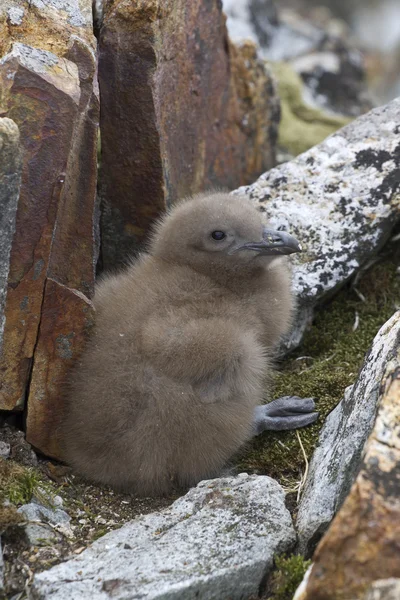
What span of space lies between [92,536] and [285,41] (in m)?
7.30

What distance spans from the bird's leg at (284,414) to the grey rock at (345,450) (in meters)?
0.45

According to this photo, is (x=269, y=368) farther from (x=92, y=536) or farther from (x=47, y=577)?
(x=47, y=577)

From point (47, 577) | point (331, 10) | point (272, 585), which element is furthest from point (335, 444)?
point (331, 10)

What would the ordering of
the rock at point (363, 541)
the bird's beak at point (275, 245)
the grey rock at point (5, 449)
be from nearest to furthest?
the rock at point (363, 541) < the grey rock at point (5, 449) < the bird's beak at point (275, 245)

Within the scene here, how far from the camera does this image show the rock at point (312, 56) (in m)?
8.52

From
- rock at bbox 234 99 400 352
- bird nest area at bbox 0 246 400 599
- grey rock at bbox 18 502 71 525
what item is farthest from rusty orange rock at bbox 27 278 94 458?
rock at bbox 234 99 400 352

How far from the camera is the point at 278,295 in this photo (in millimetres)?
4512

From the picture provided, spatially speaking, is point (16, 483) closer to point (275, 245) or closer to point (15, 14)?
point (275, 245)

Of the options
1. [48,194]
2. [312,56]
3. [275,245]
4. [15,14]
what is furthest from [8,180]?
[312,56]

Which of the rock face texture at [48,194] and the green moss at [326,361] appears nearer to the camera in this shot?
the rock face texture at [48,194]

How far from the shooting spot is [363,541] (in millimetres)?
2518

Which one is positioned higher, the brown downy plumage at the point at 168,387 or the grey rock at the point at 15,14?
the grey rock at the point at 15,14

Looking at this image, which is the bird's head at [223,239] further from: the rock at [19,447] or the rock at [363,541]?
the rock at [363,541]

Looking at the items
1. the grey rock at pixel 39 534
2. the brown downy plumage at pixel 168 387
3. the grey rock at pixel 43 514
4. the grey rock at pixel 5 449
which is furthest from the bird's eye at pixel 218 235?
the grey rock at pixel 39 534
